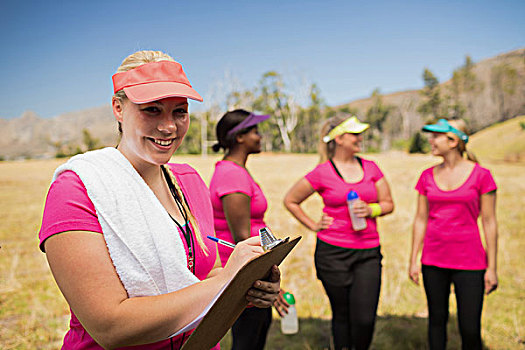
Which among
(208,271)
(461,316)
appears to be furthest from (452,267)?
(208,271)

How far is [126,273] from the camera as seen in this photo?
52.0 inches

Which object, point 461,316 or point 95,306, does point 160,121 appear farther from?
point 461,316

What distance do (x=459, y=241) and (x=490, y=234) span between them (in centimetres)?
33

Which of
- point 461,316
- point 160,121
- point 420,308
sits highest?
point 160,121

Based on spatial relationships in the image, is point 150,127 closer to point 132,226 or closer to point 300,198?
point 132,226

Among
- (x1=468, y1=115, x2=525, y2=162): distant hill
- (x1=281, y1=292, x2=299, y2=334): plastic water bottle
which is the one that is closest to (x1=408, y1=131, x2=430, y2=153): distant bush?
(x1=468, y1=115, x2=525, y2=162): distant hill

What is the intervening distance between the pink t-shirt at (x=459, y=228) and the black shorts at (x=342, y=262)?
1.71 ft

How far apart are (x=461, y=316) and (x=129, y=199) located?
308 cm

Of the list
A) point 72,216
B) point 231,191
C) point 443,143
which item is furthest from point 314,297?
point 72,216

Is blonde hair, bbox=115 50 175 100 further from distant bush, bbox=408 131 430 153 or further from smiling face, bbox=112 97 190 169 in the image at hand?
distant bush, bbox=408 131 430 153

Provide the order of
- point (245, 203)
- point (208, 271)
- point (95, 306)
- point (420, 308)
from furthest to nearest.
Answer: point (420, 308), point (245, 203), point (208, 271), point (95, 306)

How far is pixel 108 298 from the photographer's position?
1.24 metres

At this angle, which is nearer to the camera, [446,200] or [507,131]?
[446,200]

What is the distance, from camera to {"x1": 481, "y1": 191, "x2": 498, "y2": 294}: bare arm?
3.45 meters
